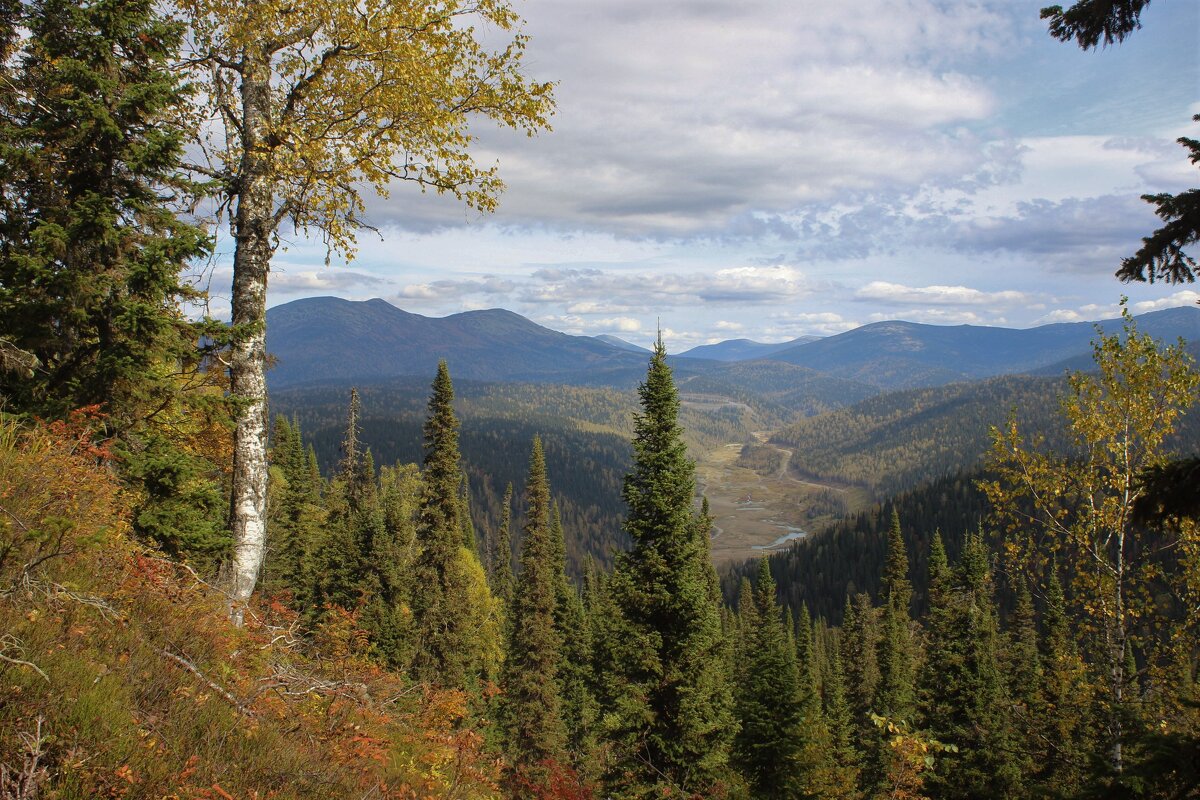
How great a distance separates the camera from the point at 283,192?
26.7 ft

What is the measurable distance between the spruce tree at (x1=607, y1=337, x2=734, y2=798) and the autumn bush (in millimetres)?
8076

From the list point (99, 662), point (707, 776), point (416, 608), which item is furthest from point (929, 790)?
point (99, 662)

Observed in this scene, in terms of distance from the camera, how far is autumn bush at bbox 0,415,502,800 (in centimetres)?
407

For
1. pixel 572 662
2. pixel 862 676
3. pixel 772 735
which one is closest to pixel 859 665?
pixel 862 676

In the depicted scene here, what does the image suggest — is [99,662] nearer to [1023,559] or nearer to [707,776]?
[707,776]

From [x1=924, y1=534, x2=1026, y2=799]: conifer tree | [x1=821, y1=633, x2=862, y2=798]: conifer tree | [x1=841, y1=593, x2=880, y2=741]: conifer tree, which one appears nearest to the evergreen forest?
[x1=924, y1=534, x2=1026, y2=799]: conifer tree

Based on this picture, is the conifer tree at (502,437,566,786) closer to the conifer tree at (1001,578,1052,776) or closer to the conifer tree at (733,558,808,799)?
the conifer tree at (733,558,808,799)

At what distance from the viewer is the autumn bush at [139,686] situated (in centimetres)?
407

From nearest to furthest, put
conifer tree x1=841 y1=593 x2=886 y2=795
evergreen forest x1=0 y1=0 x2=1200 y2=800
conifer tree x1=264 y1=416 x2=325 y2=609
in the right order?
evergreen forest x1=0 y1=0 x2=1200 y2=800 → conifer tree x1=264 y1=416 x2=325 y2=609 → conifer tree x1=841 y1=593 x2=886 y2=795

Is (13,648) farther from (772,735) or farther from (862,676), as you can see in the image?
(862,676)

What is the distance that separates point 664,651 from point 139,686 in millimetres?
13255

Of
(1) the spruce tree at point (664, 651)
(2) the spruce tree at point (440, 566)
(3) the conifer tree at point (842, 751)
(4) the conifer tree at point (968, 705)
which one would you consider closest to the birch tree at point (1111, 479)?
(1) the spruce tree at point (664, 651)

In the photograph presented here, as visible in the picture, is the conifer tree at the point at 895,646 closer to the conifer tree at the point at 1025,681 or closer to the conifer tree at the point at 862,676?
the conifer tree at the point at 862,676

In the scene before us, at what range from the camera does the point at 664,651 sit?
16.3 m
